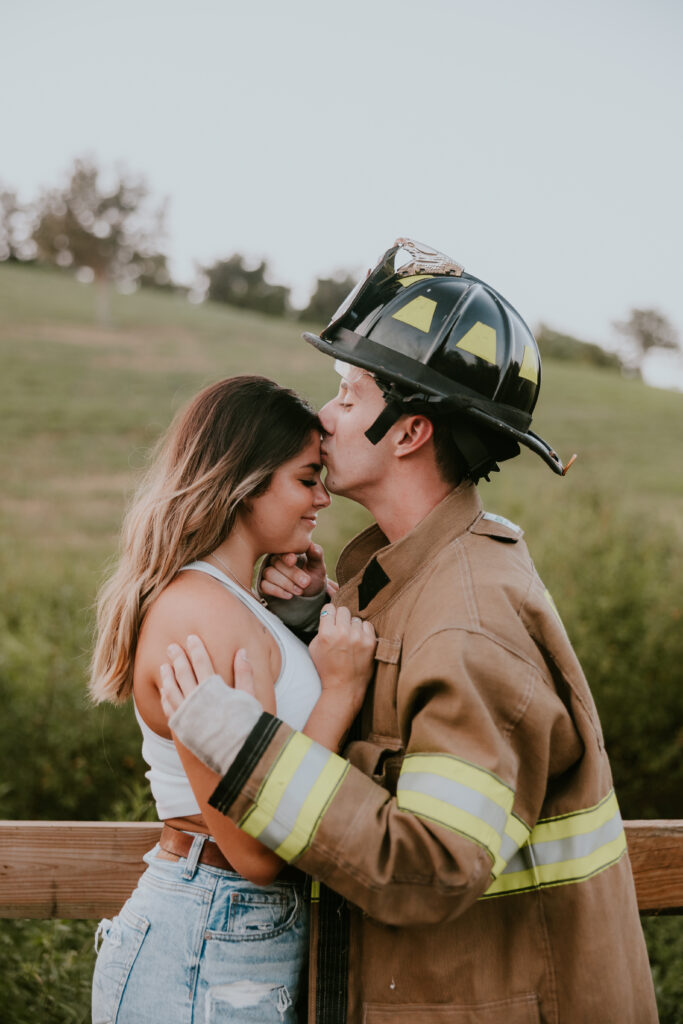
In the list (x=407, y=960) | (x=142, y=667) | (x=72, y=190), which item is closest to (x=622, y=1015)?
(x=407, y=960)

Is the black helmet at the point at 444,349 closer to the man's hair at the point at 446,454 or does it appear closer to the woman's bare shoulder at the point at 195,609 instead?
the man's hair at the point at 446,454

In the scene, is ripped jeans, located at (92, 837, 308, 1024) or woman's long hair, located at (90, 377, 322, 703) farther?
woman's long hair, located at (90, 377, 322, 703)

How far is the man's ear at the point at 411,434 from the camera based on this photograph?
2518 mm

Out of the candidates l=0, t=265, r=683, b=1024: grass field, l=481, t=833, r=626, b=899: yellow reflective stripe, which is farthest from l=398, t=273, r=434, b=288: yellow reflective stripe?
l=481, t=833, r=626, b=899: yellow reflective stripe

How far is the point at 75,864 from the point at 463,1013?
132 centimetres

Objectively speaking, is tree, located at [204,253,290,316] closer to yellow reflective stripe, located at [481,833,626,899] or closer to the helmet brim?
the helmet brim

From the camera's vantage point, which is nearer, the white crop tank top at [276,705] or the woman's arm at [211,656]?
the woman's arm at [211,656]

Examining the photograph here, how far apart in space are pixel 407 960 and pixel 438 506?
46.4 inches

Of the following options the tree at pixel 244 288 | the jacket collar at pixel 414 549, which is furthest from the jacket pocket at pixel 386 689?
the tree at pixel 244 288

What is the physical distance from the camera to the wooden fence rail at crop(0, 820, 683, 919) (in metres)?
2.67

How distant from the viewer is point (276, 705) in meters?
2.28

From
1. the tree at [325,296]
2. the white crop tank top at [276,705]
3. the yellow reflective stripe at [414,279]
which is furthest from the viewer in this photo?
the tree at [325,296]

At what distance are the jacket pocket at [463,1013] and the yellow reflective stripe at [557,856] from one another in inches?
9.5

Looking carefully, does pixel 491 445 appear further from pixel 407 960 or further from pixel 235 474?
pixel 407 960
